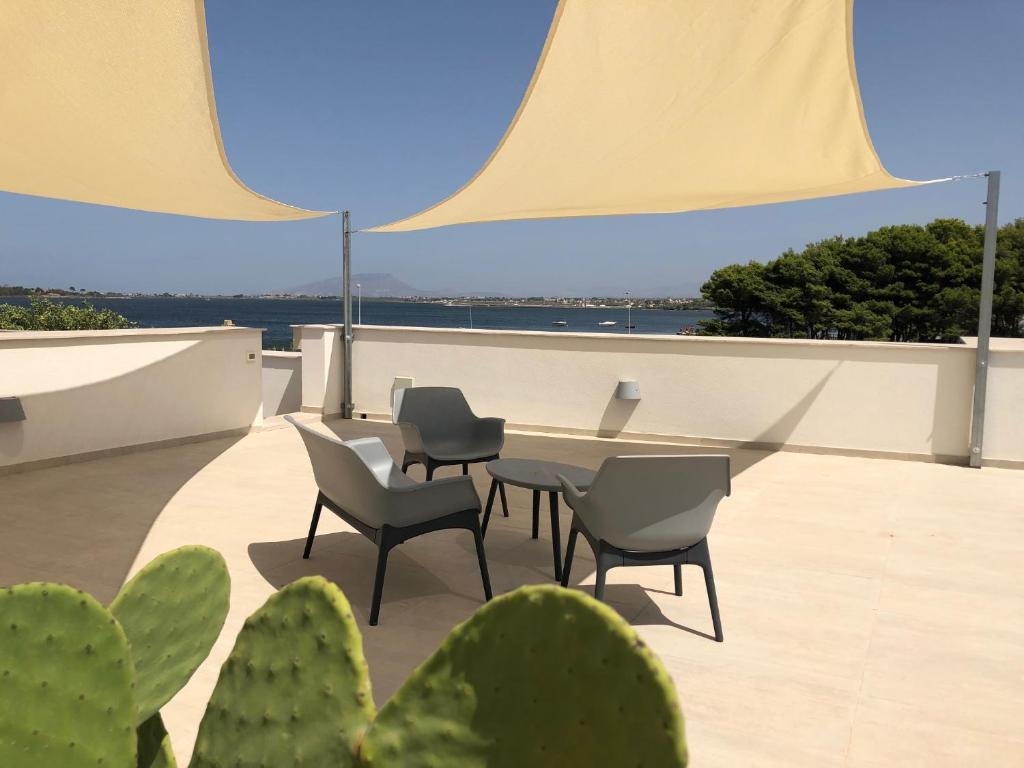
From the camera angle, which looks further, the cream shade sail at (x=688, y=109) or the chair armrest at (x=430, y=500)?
the cream shade sail at (x=688, y=109)

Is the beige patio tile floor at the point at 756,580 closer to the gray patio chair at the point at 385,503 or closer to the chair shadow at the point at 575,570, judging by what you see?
the chair shadow at the point at 575,570

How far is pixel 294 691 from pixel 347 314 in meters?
8.09

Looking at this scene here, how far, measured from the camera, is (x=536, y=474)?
4.21m

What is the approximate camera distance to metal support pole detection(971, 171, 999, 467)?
243 inches

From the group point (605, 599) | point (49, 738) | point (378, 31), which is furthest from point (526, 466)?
point (378, 31)

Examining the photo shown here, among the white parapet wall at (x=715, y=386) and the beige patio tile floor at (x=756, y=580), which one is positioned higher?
the white parapet wall at (x=715, y=386)

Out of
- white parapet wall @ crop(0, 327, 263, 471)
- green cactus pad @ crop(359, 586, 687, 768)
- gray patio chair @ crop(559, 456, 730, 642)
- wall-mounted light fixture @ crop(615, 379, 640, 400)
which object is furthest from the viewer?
wall-mounted light fixture @ crop(615, 379, 640, 400)

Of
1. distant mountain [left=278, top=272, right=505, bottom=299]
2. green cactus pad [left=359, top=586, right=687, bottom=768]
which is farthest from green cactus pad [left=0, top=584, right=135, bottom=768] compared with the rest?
distant mountain [left=278, top=272, right=505, bottom=299]

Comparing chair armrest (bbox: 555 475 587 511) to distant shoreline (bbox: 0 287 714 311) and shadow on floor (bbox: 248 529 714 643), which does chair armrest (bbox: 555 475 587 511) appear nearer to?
shadow on floor (bbox: 248 529 714 643)

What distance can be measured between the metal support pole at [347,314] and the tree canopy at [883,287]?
3065 centimetres

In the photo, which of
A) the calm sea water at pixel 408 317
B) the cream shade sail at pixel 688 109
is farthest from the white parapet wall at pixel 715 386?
the calm sea water at pixel 408 317

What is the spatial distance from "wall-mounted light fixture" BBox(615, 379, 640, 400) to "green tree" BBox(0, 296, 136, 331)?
11.9 m

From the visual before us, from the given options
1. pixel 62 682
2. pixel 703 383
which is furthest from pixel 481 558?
pixel 703 383

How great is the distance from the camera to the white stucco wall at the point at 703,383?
6898mm
